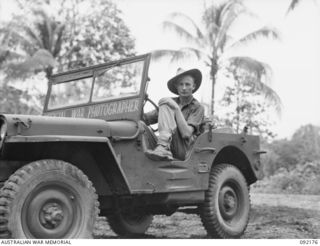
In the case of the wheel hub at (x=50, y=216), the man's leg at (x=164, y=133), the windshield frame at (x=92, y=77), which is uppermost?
the windshield frame at (x=92, y=77)

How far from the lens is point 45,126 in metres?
4.29

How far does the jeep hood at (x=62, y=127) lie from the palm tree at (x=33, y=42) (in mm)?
15157

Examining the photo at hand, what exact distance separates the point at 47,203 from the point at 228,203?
246 centimetres

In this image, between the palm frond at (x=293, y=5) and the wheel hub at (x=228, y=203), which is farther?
the palm frond at (x=293, y=5)

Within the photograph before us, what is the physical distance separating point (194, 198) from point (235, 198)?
842 mm

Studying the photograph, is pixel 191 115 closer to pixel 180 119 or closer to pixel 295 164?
pixel 180 119

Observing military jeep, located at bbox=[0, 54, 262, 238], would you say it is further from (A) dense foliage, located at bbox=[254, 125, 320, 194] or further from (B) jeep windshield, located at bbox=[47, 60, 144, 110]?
(A) dense foliage, located at bbox=[254, 125, 320, 194]

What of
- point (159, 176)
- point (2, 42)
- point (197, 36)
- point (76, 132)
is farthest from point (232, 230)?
point (2, 42)

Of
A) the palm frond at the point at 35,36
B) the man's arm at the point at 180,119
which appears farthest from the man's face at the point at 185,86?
the palm frond at the point at 35,36

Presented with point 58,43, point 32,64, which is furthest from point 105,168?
point 58,43

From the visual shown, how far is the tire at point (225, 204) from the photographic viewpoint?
578 cm

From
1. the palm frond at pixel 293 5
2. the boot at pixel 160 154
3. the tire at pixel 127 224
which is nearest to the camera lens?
the boot at pixel 160 154

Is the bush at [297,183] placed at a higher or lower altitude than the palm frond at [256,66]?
lower

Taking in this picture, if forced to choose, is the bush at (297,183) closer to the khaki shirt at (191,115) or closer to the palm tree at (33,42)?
the palm tree at (33,42)
